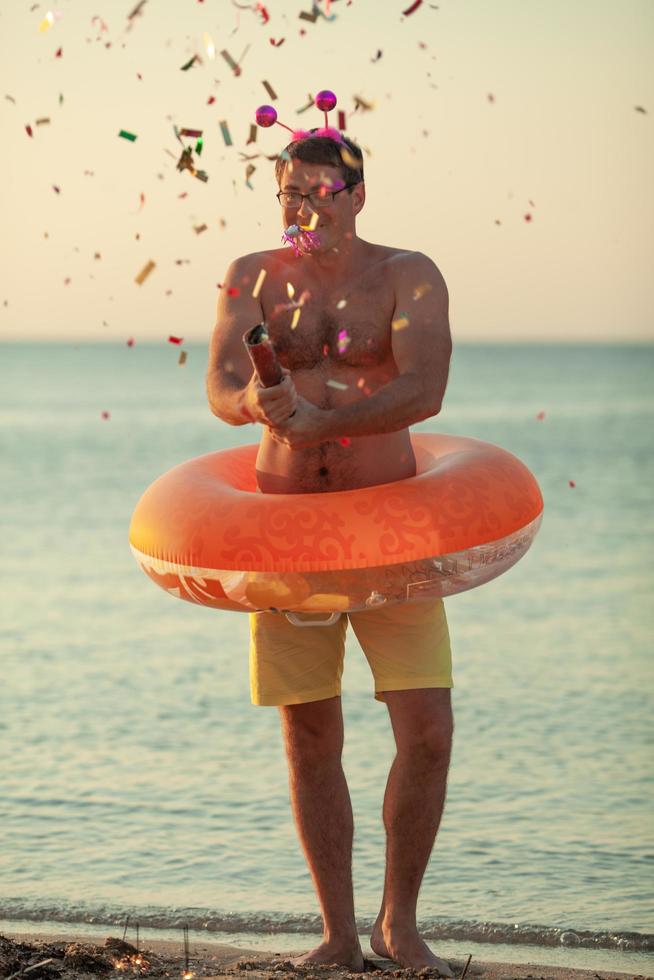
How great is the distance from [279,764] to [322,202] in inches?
93.0

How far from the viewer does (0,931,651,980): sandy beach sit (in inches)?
124

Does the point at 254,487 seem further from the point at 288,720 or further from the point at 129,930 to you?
the point at 129,930

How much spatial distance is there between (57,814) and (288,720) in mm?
1413

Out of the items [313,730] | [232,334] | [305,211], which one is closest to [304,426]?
[232,334]

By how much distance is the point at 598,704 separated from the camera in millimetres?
5977

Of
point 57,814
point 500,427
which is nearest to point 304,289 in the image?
point 57,814

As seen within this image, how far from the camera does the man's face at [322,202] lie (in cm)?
338

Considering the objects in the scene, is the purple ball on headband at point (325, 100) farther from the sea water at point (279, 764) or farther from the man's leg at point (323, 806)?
the sea water at point (279, 764)

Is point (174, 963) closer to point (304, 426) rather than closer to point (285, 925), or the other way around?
point (285, 925)

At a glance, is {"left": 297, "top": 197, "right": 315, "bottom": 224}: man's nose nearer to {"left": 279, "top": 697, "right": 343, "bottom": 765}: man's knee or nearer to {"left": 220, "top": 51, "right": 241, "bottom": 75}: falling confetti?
{"left": 220, "top": 51, "right": 241, "bottom": 75}: falling confetti

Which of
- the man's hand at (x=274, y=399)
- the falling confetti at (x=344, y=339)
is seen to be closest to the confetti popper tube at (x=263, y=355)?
the man's hand at (x=274, y=399)

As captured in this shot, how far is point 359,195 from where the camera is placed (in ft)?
11.4

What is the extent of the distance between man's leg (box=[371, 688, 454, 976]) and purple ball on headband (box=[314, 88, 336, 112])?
129cm

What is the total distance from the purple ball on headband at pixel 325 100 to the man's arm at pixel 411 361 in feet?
1.24
